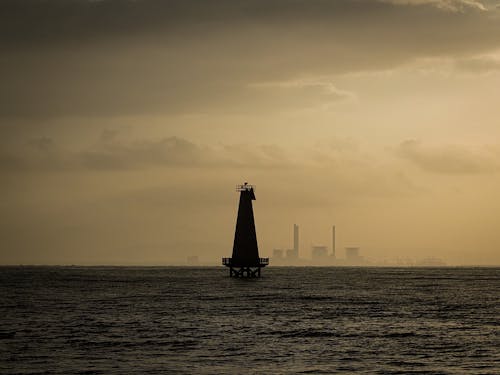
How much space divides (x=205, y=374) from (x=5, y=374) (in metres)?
8.61

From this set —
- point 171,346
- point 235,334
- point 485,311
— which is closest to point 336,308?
point 485,311

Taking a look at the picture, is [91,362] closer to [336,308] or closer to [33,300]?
[336,308]

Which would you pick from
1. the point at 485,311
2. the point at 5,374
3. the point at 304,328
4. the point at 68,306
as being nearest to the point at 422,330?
the point at 304,328

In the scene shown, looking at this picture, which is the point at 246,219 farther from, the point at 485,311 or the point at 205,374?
the point at 205,374

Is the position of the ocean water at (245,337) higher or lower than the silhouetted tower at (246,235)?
lower

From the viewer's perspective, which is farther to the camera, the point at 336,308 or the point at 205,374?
the point at 336,308

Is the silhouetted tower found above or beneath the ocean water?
above

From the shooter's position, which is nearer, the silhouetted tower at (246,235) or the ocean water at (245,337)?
the ocean water at (245,337)

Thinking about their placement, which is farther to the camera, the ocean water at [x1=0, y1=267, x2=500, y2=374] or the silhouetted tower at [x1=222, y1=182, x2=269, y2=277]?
the silhouetted tower at [x1=222, y1=182, x2=269, y2=277]

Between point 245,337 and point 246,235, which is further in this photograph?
point 246,235

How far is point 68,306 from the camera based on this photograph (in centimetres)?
6606

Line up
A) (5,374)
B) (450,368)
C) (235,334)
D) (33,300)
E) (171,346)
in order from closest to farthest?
(5,374)
(450,368)
(171,346)
(235,334)
(33,300)

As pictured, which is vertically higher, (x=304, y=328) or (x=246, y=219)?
(x=246, y=219)

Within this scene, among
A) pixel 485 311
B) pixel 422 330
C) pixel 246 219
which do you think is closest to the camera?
pixel 422 330
